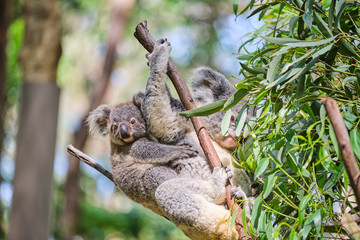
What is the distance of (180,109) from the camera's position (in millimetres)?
2627

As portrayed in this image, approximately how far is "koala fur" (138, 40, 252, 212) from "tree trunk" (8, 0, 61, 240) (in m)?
1.91

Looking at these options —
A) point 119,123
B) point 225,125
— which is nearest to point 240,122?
point 225,125

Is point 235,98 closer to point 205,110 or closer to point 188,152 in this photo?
point 205,110

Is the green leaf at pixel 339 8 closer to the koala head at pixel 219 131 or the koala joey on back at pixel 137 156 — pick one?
the koala head at pixel 219 131

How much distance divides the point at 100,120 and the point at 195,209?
1.16 meters

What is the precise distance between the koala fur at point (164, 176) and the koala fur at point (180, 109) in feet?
0.26

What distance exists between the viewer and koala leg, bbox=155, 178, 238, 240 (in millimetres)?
2148

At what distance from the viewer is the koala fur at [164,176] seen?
2.18m

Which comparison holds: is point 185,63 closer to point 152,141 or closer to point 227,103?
point 152,141

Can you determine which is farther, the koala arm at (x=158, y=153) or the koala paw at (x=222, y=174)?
the koala arm at (x=158, y=153)

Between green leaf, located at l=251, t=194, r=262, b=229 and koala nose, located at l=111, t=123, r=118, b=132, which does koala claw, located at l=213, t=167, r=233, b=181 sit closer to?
green leaf, located at l=251, t=194, r=262, b=229

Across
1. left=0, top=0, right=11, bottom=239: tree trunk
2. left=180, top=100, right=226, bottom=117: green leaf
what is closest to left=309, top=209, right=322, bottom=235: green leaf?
left=180, top=100, right=226, bottom=117: green leaf

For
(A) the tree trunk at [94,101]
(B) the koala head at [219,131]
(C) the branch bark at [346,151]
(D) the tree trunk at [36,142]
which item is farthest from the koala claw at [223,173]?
(A) the tree trunk at [94,101]

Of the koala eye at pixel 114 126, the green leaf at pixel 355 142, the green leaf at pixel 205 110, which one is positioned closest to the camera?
the green leaf at pixel 355 142
